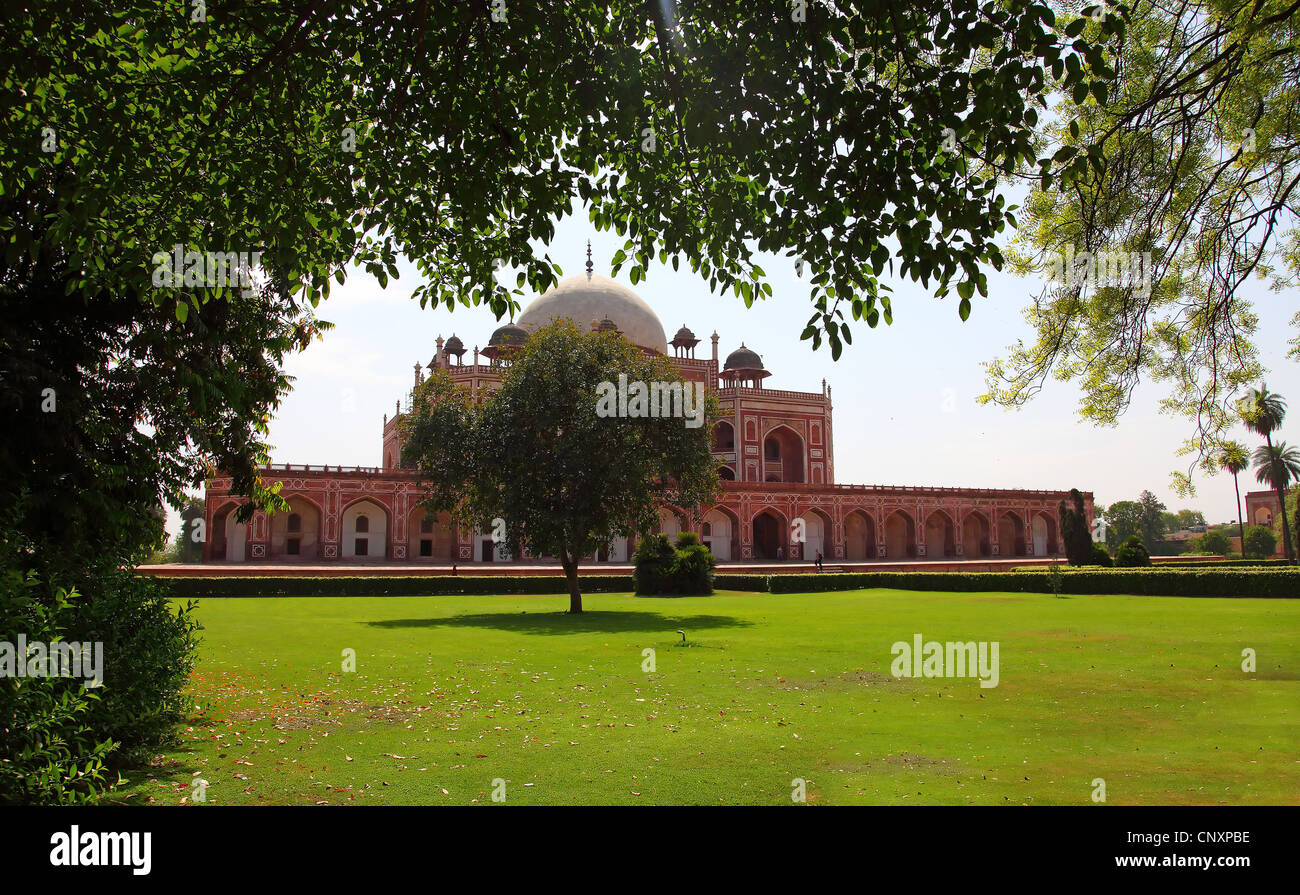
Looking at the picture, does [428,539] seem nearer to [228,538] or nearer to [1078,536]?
[228,538]

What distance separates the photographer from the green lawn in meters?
5.40

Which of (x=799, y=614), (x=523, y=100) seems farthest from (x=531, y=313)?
(x=523, y=100)

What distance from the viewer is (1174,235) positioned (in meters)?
8.39

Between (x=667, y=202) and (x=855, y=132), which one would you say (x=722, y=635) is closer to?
(x=667, y=202)

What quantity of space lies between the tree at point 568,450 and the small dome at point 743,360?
3440 cm

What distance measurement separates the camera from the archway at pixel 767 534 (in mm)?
49750

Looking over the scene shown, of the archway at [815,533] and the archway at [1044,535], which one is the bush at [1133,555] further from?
the archway at [1044,535]

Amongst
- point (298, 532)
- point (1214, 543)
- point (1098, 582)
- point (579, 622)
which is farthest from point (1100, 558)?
point (1214, 543)

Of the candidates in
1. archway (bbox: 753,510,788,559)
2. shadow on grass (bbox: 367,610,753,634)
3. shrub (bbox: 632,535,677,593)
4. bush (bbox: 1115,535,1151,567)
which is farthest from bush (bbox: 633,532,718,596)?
archway (bbox: 753,510,788,559)

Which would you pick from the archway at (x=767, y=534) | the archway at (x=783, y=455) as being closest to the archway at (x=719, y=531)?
the archway at (x=767, y=534)

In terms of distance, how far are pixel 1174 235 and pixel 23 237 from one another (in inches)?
394

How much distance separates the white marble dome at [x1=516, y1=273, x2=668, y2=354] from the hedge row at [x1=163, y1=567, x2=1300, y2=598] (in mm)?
25496

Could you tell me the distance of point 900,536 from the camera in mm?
54844

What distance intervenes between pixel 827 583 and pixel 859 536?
24374 mm
